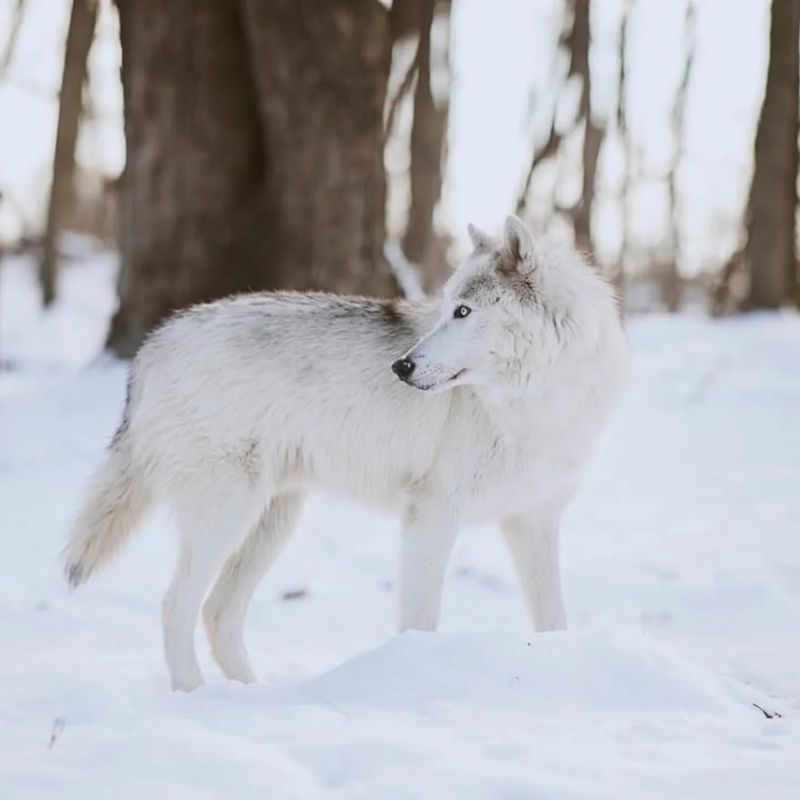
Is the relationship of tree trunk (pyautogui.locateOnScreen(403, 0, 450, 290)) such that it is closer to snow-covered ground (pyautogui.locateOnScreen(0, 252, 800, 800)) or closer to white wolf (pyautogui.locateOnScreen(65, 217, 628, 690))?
snow-covered ground (pyautogui.locateOnScreen(0, 252, 800, 800))

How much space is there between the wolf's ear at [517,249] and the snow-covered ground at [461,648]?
143 centimetres

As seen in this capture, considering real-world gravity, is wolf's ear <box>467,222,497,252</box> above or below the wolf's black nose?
above

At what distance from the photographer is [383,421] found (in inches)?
178

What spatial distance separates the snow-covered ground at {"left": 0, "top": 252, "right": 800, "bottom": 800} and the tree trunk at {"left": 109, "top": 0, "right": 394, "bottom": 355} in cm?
128

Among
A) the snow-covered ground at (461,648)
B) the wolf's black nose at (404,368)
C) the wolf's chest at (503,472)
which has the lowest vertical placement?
the snow-covered ground at (461,648)

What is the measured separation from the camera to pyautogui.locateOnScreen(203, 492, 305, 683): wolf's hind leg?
4637 mm

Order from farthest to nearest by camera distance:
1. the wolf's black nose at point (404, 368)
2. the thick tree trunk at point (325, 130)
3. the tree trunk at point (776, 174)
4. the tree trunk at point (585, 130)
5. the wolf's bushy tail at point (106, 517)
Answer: the tree trunk at point (585, 130) → the tree trunk at point (776, 174) → the thick tree trunk at point (325, 130) → the wolf's bushy tail at point (106, 517) → the wolf's black nose at point (404, 368)

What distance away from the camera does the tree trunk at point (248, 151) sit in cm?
932

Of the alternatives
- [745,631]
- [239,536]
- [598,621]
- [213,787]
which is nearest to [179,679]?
[239,536]

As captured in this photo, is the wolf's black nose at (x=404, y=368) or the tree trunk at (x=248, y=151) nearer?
the wolf's black nose at (x=404, y=368)

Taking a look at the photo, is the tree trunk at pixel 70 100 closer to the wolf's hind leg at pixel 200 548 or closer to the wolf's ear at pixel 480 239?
the wolf's ear at pixel 480 239

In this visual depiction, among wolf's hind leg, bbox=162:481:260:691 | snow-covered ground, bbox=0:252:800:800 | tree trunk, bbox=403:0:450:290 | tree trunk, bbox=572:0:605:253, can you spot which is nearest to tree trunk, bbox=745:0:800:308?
tree trunk, bbox=572:0:605:253

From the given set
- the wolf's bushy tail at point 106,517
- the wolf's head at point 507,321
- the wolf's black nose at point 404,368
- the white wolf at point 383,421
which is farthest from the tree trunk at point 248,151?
the wolf's black nose at point 404,368

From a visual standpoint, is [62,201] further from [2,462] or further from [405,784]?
[405,784]
